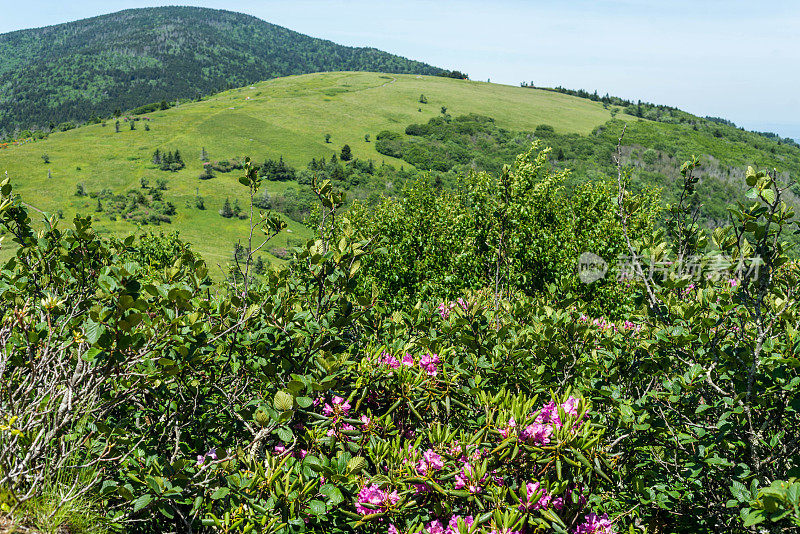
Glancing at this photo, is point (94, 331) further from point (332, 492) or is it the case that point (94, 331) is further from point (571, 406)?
point (571, 406)

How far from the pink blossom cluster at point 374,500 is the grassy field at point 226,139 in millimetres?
79682

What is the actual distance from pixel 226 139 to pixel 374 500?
15197cm

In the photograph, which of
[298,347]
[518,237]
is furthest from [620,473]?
[518,237]

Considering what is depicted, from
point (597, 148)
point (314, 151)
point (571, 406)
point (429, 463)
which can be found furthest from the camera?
point (314, 151)

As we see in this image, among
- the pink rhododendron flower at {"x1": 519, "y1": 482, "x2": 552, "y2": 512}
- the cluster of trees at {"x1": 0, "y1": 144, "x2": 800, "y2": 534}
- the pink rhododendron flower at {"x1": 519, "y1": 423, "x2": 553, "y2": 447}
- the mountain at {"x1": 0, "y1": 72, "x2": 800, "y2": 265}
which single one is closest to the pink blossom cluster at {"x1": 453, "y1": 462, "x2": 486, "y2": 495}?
the cluster of trees at {"x1": 0, "y1": 144, "x2": 800, "y2": 534}

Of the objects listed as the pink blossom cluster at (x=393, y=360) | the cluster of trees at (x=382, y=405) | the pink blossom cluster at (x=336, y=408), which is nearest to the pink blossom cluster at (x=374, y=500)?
the cluster of trees at (x=382, y=405)

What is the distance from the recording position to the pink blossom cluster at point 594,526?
3.02 metres

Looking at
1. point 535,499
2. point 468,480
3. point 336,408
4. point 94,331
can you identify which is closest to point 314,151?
point 336,408

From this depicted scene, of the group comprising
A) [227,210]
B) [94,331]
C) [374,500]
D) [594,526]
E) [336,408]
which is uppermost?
[94,331]

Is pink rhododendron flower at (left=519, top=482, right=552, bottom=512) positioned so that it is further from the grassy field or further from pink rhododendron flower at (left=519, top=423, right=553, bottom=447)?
the grassy field

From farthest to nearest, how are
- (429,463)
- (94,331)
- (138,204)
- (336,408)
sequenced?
(138,204) → (336,408) → (429,463) → (94,331)

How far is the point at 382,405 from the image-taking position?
3.68 metres

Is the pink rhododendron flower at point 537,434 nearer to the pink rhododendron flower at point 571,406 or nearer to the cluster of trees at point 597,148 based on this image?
the pink rhododendron flower at point 571,406

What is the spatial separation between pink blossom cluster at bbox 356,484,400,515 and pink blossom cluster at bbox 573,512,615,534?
120 cm
